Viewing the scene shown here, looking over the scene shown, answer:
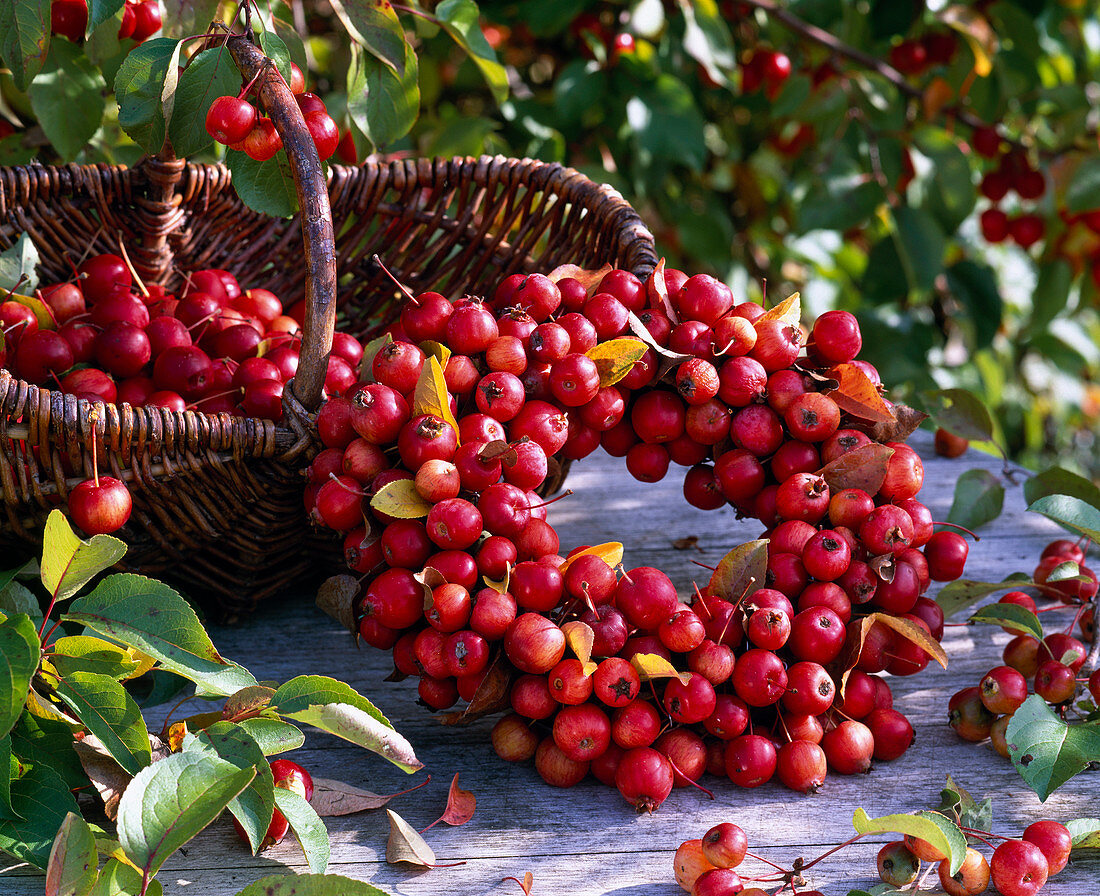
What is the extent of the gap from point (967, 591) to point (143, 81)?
3.21ft

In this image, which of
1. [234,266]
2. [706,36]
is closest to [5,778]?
[234,266]

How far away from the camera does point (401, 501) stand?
783mm

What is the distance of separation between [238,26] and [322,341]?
58cm

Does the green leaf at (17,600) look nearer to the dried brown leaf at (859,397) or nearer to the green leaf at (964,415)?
the dried brown leaf at (859,397)

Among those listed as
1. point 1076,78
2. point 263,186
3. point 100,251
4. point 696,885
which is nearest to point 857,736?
point 696,885

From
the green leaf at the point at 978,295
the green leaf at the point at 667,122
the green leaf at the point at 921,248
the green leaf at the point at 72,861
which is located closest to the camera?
the green leaf at the point at 72,861

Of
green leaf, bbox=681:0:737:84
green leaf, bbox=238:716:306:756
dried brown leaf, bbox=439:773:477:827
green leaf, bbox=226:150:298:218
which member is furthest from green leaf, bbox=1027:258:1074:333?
green leaf, bbox=238:716:306:756

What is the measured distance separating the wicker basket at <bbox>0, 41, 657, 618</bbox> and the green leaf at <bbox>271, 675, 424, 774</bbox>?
234 millimetres

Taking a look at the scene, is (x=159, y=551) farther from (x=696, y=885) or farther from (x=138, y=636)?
(x=696, y=885)

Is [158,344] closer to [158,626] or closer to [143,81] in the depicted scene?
[143,81]

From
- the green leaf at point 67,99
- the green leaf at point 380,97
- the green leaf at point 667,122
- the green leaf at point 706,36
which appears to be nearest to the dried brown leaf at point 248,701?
the green leaf at point 380,97

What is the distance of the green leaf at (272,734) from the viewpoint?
737mm

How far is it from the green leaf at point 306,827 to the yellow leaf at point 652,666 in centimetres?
27

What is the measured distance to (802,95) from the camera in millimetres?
1822
